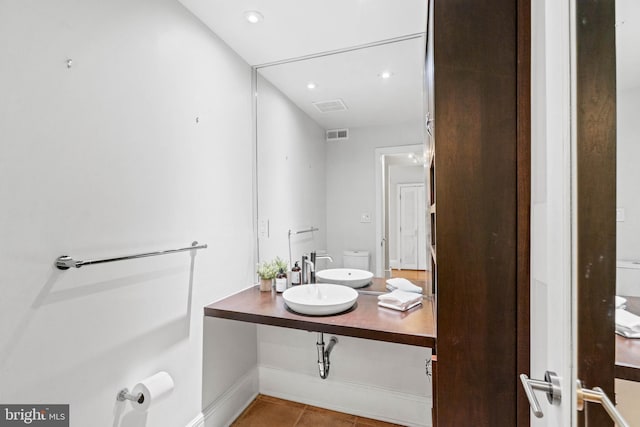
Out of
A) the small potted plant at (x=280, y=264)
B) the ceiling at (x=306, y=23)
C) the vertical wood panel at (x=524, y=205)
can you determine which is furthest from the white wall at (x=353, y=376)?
the ceiling at (x=306, y=23)

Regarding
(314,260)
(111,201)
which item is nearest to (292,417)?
(314,260)

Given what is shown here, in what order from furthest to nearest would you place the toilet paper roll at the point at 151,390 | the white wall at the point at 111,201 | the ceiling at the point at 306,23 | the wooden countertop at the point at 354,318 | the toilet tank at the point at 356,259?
the toilet tank at the point at 356,259 < the ceiling at the point at 306,23 < the wooden countertop at the point at 354,318 < the toilet paper roll at the point at 151,390 < the white wall at the point at 111,201

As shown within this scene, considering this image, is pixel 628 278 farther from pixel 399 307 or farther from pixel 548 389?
pixel 399 307

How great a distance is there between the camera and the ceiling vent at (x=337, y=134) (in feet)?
7.24

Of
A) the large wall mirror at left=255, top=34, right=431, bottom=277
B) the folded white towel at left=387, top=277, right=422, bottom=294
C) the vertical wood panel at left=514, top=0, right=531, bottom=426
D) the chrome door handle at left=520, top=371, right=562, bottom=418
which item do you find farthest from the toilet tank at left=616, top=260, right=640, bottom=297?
the folded white towel at left=387, top=277, right=422, bottom=294

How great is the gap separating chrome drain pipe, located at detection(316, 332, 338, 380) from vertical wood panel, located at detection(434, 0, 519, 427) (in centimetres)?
95

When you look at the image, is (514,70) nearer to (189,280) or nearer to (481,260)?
(481,260)

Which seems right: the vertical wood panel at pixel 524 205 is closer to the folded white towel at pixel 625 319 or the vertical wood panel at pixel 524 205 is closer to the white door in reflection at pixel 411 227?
the folded white towel at pixel 625 319

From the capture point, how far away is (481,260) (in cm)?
113

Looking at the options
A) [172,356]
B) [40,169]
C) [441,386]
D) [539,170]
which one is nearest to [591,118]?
[539,170]

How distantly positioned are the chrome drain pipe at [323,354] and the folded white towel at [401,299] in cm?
51

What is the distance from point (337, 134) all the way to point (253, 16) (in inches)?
35.3

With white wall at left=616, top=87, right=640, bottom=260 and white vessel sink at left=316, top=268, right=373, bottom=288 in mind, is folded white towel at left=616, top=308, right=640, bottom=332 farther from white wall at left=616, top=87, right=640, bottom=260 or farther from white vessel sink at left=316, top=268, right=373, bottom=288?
white vessel sink at left=316, top=268, right=373, bottom=288

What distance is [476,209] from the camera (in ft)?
3.73
